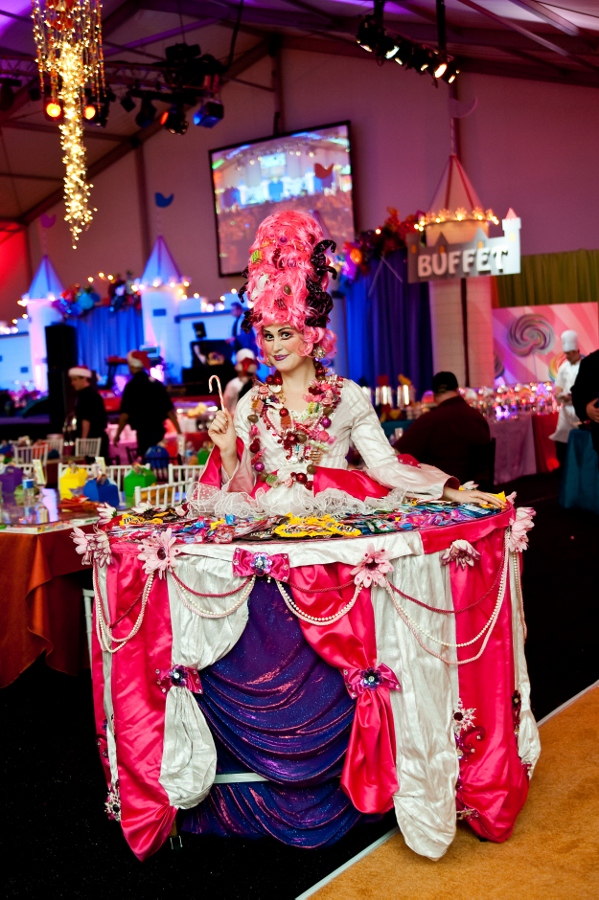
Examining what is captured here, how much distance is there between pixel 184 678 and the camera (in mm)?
2561

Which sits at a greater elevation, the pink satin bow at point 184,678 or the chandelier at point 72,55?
the chandelier at point 72,55

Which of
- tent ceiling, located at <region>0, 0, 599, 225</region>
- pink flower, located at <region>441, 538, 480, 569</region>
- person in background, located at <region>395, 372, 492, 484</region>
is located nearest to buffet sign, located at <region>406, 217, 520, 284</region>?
tent ceiling, located at <region>0, 0, 599, 225</region>

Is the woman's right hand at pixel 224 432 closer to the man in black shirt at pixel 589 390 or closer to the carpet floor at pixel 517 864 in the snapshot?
the carpet floor at pixel 517 864

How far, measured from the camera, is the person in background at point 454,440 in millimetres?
5461

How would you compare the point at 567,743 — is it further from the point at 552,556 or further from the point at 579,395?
the point at 552,556

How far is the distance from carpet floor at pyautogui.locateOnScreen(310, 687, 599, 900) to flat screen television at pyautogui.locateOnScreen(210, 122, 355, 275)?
1265 cm

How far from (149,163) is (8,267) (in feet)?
16.5

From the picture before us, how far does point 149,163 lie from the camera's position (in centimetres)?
1839

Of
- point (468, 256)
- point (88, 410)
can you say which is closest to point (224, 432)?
point (88, 410)

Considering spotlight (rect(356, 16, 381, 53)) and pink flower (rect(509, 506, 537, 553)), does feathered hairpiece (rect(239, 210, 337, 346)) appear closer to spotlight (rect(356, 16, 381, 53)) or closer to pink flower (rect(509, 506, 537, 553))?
pink flower (rect(509, 506, 537, 553))

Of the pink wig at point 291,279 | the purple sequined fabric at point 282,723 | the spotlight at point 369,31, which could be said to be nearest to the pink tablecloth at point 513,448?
the spotlight at point 369,31

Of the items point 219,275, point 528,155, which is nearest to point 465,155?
point 528,155

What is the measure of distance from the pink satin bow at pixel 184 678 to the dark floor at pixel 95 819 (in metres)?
0.51

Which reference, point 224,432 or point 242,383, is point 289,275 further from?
point 242,383
